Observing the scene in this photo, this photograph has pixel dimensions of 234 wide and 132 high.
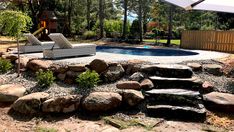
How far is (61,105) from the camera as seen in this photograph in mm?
6082

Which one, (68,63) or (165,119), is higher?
(68,63)

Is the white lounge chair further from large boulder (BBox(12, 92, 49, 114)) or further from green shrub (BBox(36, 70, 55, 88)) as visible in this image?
large boulder (BBox(12, 92, 49, 114))

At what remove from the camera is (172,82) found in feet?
22.5

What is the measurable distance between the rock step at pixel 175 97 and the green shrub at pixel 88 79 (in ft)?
4.47

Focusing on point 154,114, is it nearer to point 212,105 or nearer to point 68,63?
point 212,105

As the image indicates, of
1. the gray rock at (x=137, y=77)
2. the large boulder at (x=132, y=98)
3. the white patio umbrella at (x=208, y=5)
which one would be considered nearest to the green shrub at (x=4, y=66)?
the gray rock at (x=137, y=77)

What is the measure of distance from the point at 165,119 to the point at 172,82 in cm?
128

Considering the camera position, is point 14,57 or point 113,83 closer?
point 113,83

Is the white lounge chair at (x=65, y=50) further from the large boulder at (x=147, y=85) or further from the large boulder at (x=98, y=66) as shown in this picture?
the large boulder at (x=147, y=85)

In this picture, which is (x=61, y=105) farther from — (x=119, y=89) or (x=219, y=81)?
(x=219, y=81)

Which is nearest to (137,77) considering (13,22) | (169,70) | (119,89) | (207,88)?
(119,89)

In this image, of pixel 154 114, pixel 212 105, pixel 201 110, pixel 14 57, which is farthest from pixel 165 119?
pixel 14 57

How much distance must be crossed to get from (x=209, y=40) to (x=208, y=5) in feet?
33.0

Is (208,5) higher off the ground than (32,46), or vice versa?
(208,5)
